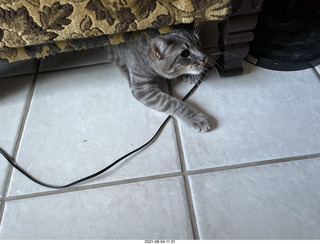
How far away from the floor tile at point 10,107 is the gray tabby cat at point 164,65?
0.38 m

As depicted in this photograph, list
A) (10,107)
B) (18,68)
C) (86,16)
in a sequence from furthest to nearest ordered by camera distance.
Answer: (18,68)
(10,107)
(86,16)

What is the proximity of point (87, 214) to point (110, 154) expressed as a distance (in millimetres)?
180

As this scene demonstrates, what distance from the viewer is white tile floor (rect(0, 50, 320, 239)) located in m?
0.67

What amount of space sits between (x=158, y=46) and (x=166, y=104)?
182mm

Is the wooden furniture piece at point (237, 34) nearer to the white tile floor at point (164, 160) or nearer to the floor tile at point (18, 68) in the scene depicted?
the white tile floor at point (164, 160)

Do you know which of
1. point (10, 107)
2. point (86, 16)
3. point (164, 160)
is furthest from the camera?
point (10, 107)

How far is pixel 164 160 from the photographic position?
77 cm

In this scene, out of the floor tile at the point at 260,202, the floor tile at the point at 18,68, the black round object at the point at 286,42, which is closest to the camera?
the floor tile at the point at 260,202

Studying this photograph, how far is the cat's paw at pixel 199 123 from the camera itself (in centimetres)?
80

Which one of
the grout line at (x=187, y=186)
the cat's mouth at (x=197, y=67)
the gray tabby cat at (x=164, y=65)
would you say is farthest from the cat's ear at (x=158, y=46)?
the grout line at (x=187, y=186)

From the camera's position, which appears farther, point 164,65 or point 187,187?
point 164,65

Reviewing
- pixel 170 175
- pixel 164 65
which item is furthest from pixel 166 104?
pixel 170 175

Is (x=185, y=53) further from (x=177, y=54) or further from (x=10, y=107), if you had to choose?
(x=10, y=107)

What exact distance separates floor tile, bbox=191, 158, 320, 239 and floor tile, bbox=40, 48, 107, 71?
2.01 ft
